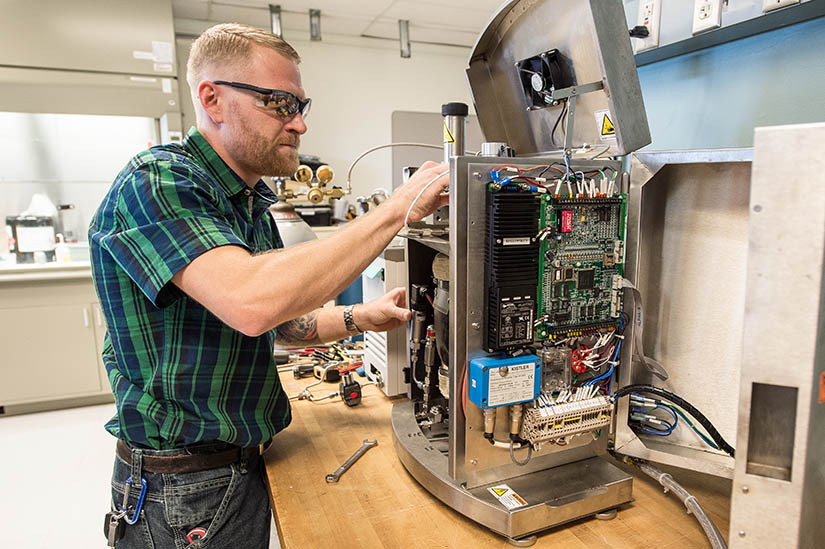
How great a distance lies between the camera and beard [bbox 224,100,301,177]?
107cm

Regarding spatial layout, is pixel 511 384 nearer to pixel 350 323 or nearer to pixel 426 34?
pixel 350 323

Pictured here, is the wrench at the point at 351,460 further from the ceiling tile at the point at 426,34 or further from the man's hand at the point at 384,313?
the ceiling tile at the point at 426,34

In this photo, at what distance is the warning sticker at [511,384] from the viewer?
87cm

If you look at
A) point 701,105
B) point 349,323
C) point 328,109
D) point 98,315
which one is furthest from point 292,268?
A: point 328,109

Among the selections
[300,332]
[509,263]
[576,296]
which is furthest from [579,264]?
[300,332]

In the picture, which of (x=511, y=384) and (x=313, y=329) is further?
(x=313, y=329)

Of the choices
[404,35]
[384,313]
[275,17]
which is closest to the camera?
[384,313]

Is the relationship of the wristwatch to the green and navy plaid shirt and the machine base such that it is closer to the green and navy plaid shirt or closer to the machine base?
the green and navy plaid shirt

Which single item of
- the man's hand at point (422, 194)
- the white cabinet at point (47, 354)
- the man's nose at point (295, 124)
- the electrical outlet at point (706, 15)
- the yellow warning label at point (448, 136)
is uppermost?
the electrical outlet at point (706, 15)

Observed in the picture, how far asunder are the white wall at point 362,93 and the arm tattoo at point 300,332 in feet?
11.2

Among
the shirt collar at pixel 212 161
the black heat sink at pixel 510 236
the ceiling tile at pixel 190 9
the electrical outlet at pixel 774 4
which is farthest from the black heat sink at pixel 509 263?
the ceiling tile at pixel 190 9

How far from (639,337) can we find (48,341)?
11.8 ft

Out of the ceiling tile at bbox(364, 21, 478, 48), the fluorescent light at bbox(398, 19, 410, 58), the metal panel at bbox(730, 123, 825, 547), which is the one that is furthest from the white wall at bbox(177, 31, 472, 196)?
the metal panel at bbox(730, 123, 825, 547)

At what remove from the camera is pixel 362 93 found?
470cm
